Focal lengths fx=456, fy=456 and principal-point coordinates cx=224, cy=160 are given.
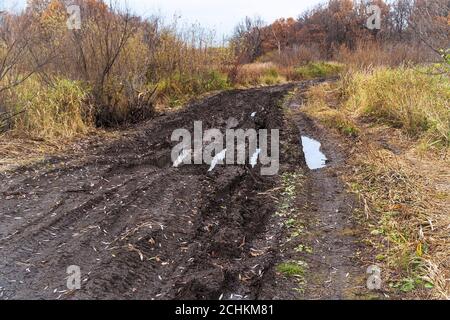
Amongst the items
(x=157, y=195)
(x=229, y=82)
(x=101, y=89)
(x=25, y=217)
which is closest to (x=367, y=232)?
(x=157, y=195)

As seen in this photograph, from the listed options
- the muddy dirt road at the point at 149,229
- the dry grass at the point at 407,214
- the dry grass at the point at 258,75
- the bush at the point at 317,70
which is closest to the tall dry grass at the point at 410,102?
the dry grass at the point at 407,214

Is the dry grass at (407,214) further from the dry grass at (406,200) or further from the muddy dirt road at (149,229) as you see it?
the muddy dirt road at (149,229)

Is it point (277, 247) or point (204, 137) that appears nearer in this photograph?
point (277, 247)

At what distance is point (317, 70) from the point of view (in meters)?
25.1

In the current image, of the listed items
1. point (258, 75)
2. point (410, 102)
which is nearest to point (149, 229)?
point (410, 102)

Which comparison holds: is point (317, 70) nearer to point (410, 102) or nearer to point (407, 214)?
point (410, 102)

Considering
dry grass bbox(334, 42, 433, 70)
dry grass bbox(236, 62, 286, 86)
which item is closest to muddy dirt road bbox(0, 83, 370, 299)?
dry grass bbox(334, 42, 433, 70)

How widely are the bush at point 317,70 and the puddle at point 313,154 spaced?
16.3 meters

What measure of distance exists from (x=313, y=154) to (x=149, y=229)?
3907mm

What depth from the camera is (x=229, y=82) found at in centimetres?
1673

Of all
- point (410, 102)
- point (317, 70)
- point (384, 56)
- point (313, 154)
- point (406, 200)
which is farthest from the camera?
point (317, 70)

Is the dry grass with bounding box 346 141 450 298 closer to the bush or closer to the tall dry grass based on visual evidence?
the tall dry grass
